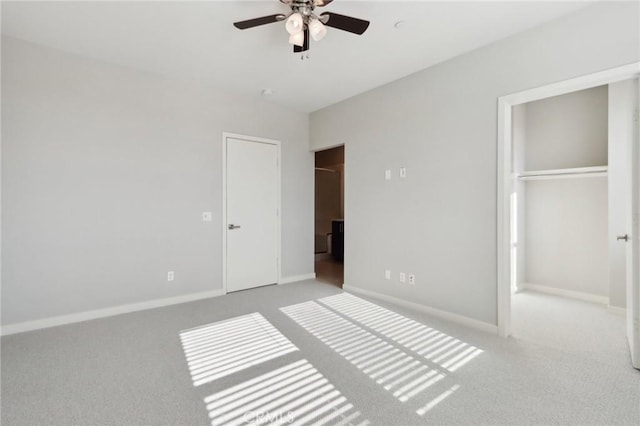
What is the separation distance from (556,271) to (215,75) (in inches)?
203

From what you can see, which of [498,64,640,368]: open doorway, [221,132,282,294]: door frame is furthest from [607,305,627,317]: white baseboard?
[221,132,282,294]: door frame

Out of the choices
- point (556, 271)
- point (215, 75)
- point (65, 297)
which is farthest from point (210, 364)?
point (556, 271)

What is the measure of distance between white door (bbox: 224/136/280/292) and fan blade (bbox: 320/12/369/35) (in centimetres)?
246

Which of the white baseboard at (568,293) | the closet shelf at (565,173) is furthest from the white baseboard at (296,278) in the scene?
the closet shelf at (565,173)

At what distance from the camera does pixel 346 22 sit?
2.13 m

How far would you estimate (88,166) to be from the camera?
317 cm

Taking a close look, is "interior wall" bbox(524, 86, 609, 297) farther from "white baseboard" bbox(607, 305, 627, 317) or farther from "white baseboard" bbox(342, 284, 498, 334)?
"white baseboard" bbox(342, 284, 498, 334)

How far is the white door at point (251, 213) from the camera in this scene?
4207 millimetres

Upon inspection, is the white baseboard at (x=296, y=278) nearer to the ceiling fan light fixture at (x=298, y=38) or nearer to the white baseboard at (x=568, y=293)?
the white baseboard at (x=568, y=293)

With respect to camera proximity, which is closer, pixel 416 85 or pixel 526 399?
pixel 526 399

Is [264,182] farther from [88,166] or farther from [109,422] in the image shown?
[109,422]

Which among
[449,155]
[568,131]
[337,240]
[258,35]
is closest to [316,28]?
[258,35]

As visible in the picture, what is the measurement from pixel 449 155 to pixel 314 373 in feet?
8.20

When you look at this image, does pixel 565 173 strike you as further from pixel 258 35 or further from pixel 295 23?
pixel 258 35
